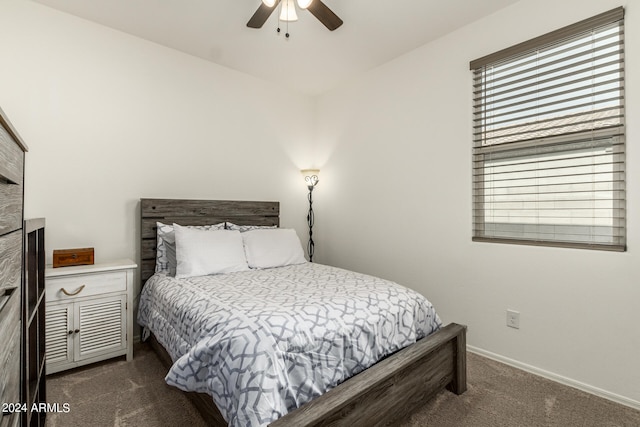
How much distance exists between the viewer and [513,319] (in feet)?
7.68

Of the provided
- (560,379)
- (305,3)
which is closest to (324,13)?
(305,3)

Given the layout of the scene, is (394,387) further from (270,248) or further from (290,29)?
(290,29)

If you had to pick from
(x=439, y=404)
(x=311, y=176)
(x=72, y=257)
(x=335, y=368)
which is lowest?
(x=439, y=404)

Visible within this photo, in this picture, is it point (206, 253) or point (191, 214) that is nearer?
point (206, 253)

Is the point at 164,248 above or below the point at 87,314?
above

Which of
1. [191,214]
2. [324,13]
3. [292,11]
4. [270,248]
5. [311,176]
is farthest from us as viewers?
[311,176]

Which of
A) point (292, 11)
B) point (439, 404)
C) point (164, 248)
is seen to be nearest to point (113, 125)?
point (164, 248)

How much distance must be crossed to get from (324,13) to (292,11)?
247 millimetres

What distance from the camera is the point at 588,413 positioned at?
1796 millimetres

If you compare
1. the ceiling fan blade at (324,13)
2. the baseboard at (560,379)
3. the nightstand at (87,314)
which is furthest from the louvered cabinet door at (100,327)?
the baseboard at (560,379)

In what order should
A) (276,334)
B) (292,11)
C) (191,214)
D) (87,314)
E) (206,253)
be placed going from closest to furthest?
1. (276,334)
2. (292,11)
3. (87,314)
4. (206,253)
5. (191,214)

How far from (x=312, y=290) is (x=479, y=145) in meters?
1.74

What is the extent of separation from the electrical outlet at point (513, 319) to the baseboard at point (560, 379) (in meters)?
0.26

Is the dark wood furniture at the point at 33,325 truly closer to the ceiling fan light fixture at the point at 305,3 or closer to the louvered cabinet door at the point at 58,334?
the louvered cabinet door at the point at 58,334
